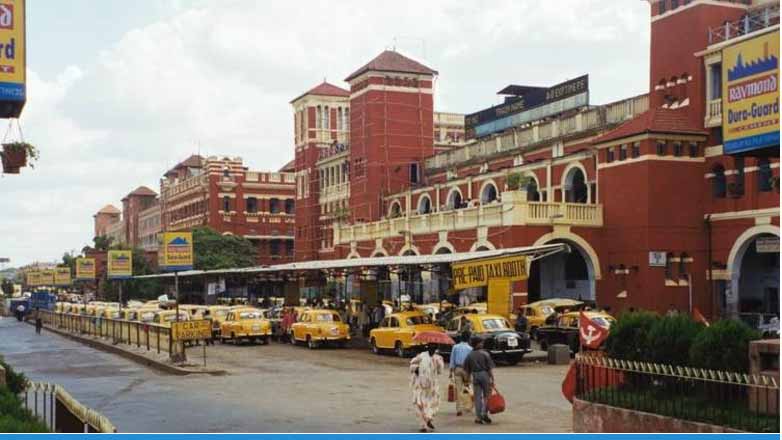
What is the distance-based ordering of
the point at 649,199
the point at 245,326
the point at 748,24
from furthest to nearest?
the point at 649,199
the point at 748,24
the point at 245,326

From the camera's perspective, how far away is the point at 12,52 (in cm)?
1308

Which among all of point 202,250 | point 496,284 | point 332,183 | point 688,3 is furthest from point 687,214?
point 202,250

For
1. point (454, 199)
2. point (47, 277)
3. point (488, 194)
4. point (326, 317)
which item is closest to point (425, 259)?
point (326, 317)

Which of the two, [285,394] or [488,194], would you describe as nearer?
[285,394]

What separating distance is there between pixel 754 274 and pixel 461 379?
28.4 metres

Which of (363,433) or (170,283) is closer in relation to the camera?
(363,433)

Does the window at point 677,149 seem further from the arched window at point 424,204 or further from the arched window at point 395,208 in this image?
the arched window at point 395,208

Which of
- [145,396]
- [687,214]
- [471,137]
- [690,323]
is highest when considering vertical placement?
[471,137]

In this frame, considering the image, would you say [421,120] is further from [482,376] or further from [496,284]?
[482,376]

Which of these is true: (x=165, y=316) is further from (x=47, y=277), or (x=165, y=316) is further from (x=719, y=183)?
(x=47, y=277)

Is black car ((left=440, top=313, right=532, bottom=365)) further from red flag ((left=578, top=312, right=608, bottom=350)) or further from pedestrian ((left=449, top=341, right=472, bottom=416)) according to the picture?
red flag ((left=578, top=312, right=608, bottom=350))

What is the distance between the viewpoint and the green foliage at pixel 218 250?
80438mm

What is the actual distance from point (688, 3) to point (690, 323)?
32345 millimetres

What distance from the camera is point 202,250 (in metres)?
81.3
